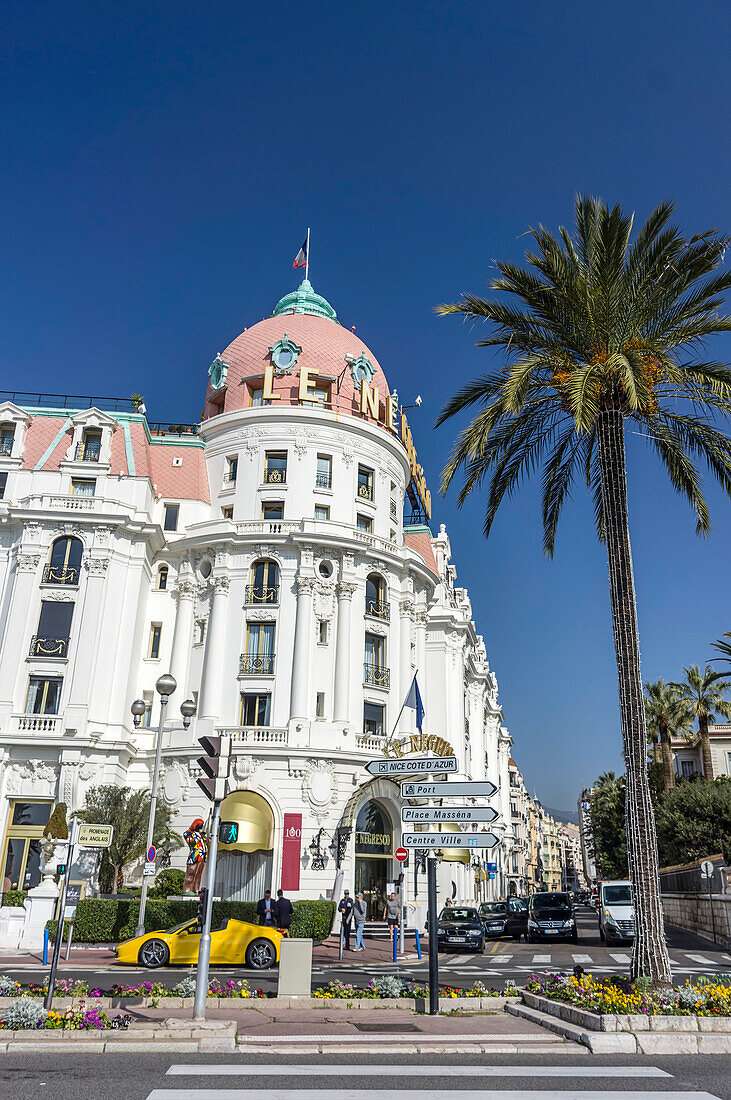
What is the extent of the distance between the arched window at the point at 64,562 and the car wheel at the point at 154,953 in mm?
21049

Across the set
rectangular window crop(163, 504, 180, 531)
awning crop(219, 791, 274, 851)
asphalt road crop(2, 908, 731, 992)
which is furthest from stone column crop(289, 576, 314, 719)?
asphalt road crop(2, 908, 731, 992)

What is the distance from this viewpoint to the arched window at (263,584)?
40094mm

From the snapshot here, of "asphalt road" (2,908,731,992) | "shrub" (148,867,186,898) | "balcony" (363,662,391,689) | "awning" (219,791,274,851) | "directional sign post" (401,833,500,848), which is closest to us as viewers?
"directional sign post" (401,833,500,848)

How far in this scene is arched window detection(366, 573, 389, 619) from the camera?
41906mm

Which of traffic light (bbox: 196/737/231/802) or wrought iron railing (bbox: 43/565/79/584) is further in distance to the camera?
wrought iron railing (bbox: 43/565/79/584)

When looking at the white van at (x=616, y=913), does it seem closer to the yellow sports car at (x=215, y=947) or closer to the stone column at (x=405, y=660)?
the stone column at (x=405, y=660)

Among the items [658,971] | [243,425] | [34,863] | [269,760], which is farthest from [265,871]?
[658,971]

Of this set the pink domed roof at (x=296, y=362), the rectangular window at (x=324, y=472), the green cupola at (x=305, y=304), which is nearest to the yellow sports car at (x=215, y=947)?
the rectangular window at (x=324, y=472)

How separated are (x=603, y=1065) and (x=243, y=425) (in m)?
37.2

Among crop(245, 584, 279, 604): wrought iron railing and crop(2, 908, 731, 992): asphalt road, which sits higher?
crop(245, 584, 279, 604): wrought iron railing

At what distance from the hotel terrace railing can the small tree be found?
5.06m

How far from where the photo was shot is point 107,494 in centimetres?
4022

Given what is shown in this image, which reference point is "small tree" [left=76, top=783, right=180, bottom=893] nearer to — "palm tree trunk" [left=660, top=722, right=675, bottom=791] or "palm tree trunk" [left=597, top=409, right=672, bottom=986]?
"palm tree trunk" [left=597, top=409, right=672, bottom=986]

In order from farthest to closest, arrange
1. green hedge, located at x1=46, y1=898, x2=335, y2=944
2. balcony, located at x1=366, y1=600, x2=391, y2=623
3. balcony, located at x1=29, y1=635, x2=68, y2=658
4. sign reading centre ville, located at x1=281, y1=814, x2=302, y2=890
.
Answer: balcony, located at x1=366, y1=600, x2=391, y2=623 < balcony, located at x1=29, y1=635, x2=68, y2=658 < sign reading centre ville, located at x1=281, y1=814, x2=302, y2=890 < green hedge, located at x1=46, y1=898, x2=335, y2=944
